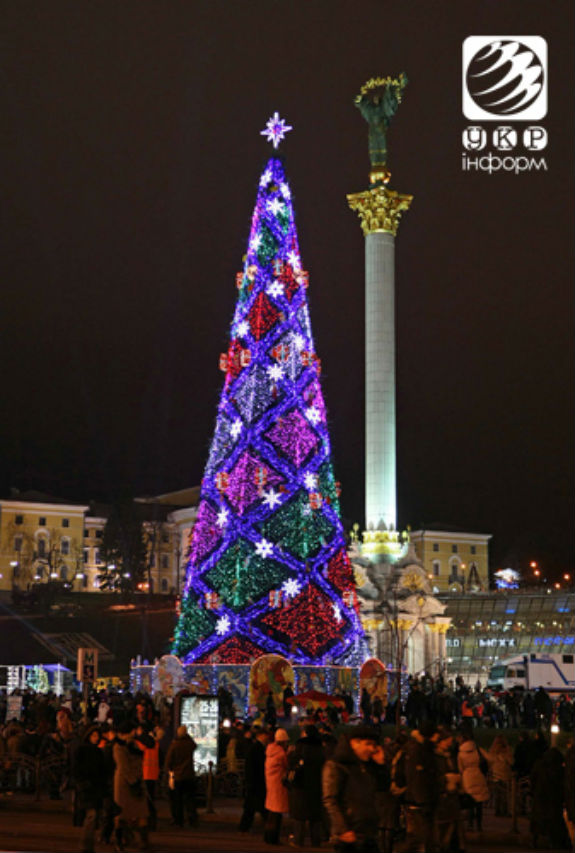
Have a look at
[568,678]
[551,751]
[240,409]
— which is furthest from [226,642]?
[568,678]

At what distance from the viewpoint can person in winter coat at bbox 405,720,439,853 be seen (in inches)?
501

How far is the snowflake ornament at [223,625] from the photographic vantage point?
1193 inches

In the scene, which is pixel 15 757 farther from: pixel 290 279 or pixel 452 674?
pixel 452 674

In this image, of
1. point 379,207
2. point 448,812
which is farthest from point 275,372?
point 379,207

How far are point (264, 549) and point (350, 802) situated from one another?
19725mm

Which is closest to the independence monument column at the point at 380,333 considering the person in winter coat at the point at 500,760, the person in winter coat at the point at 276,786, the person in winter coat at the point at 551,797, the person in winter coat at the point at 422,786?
the person in winter coat at the point at 500,760

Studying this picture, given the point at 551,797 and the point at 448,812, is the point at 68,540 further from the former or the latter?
the point at 448,812

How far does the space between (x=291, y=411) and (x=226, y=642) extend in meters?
5.71

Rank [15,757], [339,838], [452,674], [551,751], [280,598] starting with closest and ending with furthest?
[339,838] < [551,751] < [15,757] < [280,598] < [452,674]

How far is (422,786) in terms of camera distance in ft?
41.7

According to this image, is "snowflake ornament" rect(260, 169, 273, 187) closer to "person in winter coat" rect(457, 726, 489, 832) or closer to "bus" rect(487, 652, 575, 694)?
"person in winter coat" rect(457, 726, 489, 832)

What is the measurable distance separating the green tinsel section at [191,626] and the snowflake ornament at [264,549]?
1970mm

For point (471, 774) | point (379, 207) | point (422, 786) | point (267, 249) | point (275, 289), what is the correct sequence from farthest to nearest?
point (379, 207) < point (267, 249) < point (275, 289) < point (471, 774) < point (422, 786)

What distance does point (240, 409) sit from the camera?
30.8 meters
